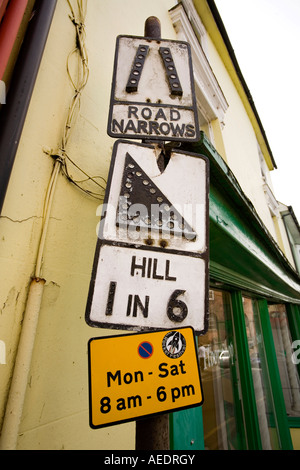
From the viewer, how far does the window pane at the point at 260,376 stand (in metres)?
3.36

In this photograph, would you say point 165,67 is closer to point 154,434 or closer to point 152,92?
point 152,92

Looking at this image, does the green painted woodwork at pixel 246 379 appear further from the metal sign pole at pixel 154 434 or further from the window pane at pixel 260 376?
the metal sign pole at pixel 154 434

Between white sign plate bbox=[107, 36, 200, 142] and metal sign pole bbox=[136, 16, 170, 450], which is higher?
white sign plate bbox=[107, 36, 200, 142]

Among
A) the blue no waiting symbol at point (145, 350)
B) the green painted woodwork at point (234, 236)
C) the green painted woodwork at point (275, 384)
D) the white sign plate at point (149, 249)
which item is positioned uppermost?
the green painted woodwork at point (234, 236)

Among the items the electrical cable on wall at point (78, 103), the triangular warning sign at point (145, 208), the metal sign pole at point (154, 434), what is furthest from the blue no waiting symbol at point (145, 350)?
the electrical cable on wall at point (78, 103)

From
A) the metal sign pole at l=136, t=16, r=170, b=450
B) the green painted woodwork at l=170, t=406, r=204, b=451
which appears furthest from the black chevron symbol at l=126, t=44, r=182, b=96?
the green painted woodwork at l=170, t=406, r=204, b=451

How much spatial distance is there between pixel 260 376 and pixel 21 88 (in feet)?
15.5

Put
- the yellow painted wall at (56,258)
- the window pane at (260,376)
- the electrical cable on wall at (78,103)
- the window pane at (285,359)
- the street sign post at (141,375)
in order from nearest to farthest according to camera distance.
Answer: the street sign post at (141,375)
the yellow painted wall at (56,258)
the electrical cable on wall at (78,103)
the window pane at (260,376)
the window pane at (285,359)

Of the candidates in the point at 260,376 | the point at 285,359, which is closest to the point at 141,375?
the point at 260,376

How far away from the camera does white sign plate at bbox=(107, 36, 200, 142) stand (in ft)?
3.14

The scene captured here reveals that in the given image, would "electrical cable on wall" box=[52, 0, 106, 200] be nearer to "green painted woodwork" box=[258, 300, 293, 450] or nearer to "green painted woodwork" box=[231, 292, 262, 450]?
"green painted woodwork" box=[231, 292, 262, 450]

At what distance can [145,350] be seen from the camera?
0.62 metres

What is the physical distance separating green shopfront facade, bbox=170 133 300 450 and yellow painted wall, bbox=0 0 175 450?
2.35ft

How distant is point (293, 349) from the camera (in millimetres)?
5828
